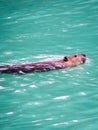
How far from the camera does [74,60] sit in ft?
26.4

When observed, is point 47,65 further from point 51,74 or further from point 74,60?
point 74,60

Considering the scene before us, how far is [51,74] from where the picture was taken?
303 inches

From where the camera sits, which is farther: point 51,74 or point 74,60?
point 74,60

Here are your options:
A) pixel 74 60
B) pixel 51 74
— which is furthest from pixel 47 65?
pixel 74 60

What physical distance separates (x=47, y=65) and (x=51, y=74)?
40 cm

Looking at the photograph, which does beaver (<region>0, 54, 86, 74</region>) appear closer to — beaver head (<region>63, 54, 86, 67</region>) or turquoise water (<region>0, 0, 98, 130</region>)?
beaver head (<region>63, 54, 86, 67</region>)

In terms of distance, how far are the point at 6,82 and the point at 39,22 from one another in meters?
4.58

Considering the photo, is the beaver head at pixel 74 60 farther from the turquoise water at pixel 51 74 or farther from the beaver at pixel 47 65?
the turquoise water at pixel 51 74

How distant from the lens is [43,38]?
10.0m

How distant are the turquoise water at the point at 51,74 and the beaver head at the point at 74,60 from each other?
0.50ft

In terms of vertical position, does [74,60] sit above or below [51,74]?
above

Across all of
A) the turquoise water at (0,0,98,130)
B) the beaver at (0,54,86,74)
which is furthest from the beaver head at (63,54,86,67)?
the turquoise water at (0,0,98,130)

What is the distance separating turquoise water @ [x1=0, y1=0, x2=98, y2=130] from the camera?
600 cm

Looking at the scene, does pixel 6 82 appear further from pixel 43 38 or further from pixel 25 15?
pixel 25 15
